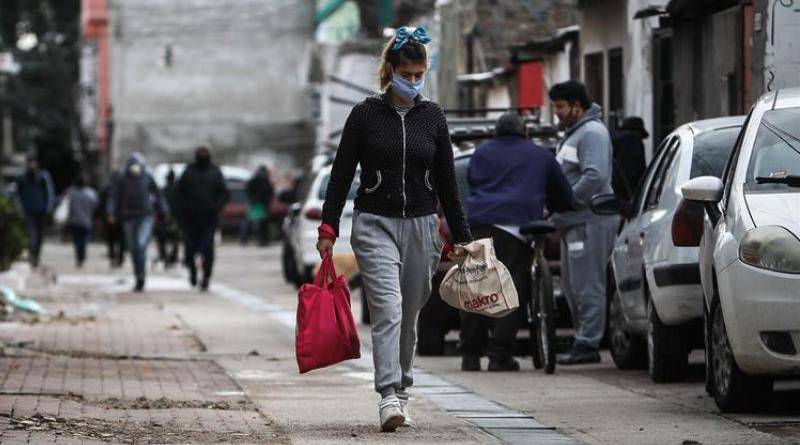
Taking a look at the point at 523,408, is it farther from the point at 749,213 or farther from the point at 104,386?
the point at 104,386

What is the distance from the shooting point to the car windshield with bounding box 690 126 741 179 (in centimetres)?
1182

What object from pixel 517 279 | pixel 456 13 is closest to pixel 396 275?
pixel 517 279

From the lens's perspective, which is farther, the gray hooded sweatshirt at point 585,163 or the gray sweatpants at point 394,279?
the gray hooded sweatshirt at point 585,163

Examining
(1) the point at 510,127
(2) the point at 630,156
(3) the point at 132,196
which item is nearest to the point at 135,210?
(3) the point at 132,196

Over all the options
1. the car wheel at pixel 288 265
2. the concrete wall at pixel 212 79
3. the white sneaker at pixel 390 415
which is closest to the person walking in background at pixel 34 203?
the car wheel at pixel 288 265

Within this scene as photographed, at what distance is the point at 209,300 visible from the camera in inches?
920

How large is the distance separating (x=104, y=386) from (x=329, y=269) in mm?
2852

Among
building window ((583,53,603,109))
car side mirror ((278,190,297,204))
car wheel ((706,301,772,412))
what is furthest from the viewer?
car side mirror ((278,190,297,204))

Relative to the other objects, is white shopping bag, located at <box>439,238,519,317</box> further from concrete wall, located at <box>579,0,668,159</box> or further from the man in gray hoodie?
concrete wall, located at <box>579,0,668,159</box>

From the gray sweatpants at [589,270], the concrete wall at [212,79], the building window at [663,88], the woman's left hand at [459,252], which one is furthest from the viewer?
the concrete wall at [212,79]

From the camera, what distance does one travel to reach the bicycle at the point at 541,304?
12.7 metres

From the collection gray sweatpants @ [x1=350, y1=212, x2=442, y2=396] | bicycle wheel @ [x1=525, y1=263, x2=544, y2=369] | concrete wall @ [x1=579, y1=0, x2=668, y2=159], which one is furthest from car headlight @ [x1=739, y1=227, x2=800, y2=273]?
concrete wall @ [x1=579, y1=0, x2=668, y2=159]

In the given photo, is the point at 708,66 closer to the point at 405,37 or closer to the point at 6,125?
the point at 405,37

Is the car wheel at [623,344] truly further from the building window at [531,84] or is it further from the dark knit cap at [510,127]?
the building window at [531,84]
